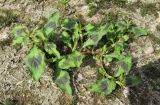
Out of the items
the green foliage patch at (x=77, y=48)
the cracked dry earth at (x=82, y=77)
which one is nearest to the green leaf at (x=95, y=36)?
the green foliage patch at (x=77, y=48)

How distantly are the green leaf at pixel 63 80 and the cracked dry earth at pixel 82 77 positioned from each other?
10 centimetres

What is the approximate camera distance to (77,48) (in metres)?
4.14

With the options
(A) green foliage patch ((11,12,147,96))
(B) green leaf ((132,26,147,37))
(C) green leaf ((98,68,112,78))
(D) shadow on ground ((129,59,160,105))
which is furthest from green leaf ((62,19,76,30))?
(D) shadow on ground ((129,59,160,105))

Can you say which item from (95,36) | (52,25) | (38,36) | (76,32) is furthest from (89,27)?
(38,36)

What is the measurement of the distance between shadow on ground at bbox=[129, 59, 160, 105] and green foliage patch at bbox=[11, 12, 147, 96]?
132 millimetres

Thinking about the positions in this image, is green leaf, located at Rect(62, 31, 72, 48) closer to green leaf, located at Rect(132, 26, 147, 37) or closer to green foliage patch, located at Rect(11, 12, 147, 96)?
green foliage patch, located at Rect(11, 12, 147, 96)

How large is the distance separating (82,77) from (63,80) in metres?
0.27

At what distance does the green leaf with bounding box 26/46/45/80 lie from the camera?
357 centimetres

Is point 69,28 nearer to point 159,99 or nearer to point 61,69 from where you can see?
point 61,69

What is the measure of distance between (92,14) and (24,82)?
127 centimetres

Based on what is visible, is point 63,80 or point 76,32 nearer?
point 63,80

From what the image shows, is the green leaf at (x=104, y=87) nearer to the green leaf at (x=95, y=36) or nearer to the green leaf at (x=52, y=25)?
the green leaf at (x=95, y=36)

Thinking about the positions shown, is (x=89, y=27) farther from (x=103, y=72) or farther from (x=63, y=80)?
(x=63, y=80)

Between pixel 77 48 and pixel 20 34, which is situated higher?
pixel 20 34
